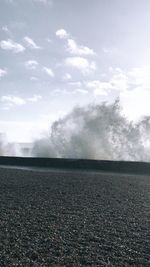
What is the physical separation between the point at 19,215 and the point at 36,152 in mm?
25505

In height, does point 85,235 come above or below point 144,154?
below

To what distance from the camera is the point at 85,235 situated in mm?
6391

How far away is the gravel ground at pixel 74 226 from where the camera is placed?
5.21 metres

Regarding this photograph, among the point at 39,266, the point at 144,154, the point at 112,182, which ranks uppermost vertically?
the point at 144,154

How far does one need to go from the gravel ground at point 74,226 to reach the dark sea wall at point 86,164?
727 cm

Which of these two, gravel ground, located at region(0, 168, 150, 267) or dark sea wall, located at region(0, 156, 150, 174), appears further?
dark sea wall, located at region(0, 156, 150, 174)

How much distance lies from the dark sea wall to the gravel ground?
7269 mm

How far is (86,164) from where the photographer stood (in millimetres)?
21594

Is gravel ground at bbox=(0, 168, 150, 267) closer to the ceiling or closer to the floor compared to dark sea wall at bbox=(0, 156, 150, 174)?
closer to the floor

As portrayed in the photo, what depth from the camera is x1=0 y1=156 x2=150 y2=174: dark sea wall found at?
20.0 m

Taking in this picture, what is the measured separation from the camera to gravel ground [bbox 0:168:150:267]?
5.21 metres

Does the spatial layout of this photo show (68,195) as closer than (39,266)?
No

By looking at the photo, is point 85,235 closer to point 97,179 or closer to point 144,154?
point 97,179

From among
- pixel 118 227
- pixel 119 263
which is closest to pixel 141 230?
pixel 118 227
